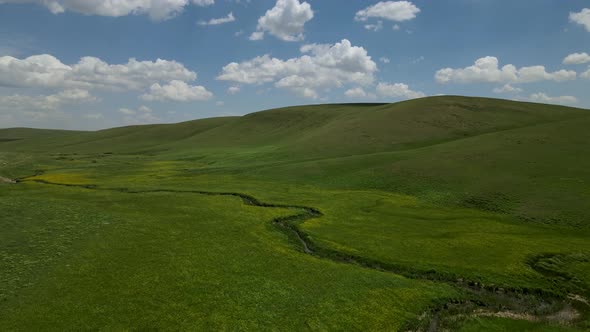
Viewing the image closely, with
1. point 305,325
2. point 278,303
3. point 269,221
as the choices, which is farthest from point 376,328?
point 269,221

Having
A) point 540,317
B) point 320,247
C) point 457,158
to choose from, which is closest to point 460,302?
point 540,317

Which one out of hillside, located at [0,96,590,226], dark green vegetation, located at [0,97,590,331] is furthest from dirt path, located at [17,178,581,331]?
hillside, located at [0,96,590,226]

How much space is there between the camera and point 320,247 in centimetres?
4128

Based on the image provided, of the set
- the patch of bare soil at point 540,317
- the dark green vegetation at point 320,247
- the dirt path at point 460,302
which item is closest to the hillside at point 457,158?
the dark green vegetation at point 320,247

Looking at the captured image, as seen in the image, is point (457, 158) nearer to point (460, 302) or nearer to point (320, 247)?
point (320, 247)

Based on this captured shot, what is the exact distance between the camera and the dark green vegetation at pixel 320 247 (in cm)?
2600

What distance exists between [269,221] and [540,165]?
189ft

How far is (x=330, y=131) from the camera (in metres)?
145

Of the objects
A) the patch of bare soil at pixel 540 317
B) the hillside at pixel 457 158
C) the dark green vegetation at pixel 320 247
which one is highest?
the hillside at pixel 457 158

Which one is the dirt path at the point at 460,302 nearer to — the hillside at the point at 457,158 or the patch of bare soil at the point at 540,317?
the patch of bare soil at the point at 540,317

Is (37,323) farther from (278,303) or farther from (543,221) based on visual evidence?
(543,221)

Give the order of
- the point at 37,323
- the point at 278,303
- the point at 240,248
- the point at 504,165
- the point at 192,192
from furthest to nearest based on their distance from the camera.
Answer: the point at 504,165 < the point at 192,192 < the point at 240,248 < the point at 278,303 < the point at 37,323

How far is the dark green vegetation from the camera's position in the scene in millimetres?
26000

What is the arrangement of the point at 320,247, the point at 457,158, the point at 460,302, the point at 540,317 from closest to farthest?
the point at 540,317 → the point at 460,302 → the point at 320,247 → the point at 457,158
